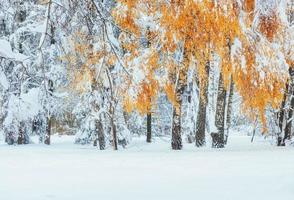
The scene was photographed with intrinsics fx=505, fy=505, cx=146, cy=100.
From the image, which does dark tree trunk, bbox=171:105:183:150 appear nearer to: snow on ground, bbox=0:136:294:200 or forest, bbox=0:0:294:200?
forest, bbox=0:0:294:200

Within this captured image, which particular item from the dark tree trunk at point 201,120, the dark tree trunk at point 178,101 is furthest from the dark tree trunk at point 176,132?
the dark tree trunk at point 201,120

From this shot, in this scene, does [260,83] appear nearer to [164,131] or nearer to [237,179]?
[237,179]

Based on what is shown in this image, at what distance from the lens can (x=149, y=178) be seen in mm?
8320

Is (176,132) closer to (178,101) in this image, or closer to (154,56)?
(178,101)

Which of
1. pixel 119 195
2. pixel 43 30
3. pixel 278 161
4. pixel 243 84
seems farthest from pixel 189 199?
pixel 243 84

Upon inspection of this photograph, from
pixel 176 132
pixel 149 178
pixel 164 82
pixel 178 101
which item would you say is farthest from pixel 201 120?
pixel 149 178

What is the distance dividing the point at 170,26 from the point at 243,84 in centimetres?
339

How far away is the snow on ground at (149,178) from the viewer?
680 centimetres

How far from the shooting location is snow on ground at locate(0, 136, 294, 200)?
268 inches

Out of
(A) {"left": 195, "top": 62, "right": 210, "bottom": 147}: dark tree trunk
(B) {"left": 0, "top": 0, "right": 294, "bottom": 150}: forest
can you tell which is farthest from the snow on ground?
(A) {"left": 195, "top": 62, "right": 210, "bottom": 147}: dark tree trunk

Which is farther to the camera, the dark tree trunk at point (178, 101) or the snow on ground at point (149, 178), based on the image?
the dark tree trunk at point (178, 101)

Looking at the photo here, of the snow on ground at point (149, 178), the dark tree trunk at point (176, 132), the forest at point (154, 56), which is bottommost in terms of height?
the snow on ground at point (149, 178)

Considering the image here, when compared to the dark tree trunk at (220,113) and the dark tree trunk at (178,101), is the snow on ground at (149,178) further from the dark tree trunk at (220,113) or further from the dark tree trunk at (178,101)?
the dark tree trunk at (220,113)

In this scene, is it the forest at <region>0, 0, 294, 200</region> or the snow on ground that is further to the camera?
the snow on ground
